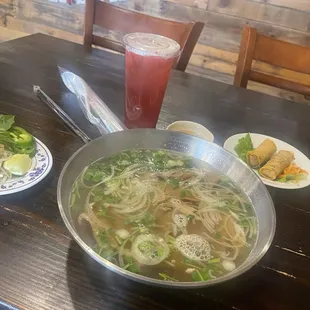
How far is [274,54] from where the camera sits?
6.51 feet

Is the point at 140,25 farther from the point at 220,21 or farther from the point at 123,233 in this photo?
the point at 123,233

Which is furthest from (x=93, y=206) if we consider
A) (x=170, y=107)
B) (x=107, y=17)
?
(x=107, y=17)

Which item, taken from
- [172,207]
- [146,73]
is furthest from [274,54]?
[172,207]

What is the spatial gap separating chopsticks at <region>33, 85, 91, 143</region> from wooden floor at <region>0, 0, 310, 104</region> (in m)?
1.71

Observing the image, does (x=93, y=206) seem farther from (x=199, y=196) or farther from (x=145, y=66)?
(x=145, y=66)

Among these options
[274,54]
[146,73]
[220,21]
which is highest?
[146,73]

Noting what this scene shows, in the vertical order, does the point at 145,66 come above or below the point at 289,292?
above

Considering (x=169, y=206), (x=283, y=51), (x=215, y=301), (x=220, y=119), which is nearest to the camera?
(x=215, y=301)

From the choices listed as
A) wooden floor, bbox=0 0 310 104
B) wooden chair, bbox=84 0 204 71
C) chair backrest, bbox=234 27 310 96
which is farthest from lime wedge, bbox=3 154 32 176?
wooden floor, bbox=0 0 310 104

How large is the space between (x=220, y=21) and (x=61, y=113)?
181 cm

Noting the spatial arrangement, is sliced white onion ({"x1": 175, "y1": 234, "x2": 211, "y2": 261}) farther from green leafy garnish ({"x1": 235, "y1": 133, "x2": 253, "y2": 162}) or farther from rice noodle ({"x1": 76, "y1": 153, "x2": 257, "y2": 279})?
green leafy garnish ({"x1": 235, "y1": 133, "x2": 253, "y2": 162})

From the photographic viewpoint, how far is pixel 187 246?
0.84m

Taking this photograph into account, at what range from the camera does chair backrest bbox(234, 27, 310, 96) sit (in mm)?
1957

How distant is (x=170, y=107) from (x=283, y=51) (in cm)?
75
